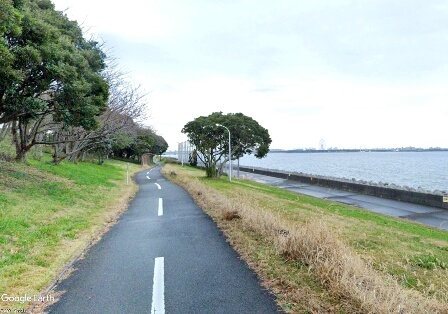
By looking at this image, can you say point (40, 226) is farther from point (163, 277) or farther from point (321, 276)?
point (321, 276)

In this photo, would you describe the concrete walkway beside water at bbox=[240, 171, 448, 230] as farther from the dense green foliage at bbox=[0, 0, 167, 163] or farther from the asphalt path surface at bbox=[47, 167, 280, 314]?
the dense green foliage at bbox=[0, 0, 167, 163]

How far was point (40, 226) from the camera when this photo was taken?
8484 mm

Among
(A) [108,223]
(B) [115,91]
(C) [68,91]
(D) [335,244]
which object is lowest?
(A) [108,223]

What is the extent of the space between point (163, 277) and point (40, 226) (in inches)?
195

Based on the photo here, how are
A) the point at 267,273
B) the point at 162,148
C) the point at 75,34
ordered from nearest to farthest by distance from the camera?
the point at 267,273 < the point at 75,34 < the point at 162,148

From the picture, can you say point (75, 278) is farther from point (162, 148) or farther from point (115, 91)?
point (162, 148)

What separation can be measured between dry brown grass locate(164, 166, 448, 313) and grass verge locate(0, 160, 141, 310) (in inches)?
144

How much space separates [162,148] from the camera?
86.9 meters

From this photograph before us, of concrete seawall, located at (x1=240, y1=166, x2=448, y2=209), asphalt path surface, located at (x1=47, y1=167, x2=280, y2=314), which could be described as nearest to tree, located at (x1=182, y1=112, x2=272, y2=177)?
concrete seawall, located at (x1=240, y1=166, x2=448, y2=209)

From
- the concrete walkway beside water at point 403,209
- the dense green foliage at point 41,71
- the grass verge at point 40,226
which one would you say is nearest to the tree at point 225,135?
the concrete walkway beside water at point 403,209

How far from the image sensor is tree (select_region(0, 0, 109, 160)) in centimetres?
1005

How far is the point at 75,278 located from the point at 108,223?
4642 millimetres

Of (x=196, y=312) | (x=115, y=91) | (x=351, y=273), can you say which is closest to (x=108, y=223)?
(x=196, y=312)

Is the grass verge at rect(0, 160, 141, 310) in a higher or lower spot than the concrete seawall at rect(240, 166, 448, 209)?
higher
